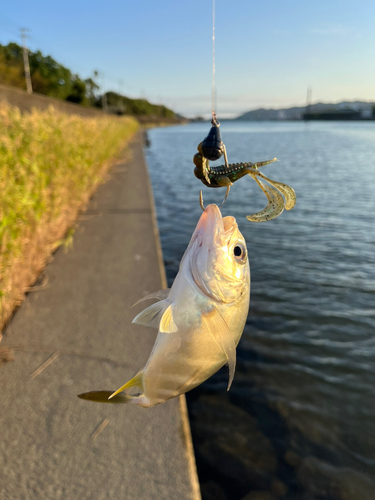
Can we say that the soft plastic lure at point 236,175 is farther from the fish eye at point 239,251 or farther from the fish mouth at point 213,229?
the fish eye at point 239,251

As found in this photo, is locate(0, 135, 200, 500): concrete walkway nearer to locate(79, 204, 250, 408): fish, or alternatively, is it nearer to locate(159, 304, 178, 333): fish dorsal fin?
locate(79, 204, 250, 408): fish

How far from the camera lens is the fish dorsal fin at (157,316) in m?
1.25

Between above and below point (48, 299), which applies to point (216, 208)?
above

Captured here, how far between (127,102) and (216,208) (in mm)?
151003

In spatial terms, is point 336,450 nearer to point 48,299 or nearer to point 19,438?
point 19,438

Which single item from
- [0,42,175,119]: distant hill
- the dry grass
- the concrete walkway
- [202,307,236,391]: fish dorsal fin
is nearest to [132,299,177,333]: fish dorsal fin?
[202,307,236,391]: fish dorsal fin

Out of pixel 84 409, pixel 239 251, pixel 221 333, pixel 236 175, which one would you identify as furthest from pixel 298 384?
pixel 236 175

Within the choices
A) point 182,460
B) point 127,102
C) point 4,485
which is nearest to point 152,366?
point 182,460

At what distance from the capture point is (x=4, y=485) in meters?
2.23

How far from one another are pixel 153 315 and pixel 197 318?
170 millimetres

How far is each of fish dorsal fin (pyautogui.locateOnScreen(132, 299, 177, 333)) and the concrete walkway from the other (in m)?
1.64

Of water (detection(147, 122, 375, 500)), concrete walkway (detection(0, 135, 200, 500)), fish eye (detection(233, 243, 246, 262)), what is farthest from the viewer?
water (detection(147, 122, 375, 500))

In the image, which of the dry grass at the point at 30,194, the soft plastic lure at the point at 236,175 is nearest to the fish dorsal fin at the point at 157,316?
the soft plastic lure at the point at 236,175

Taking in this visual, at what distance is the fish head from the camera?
1.33m
